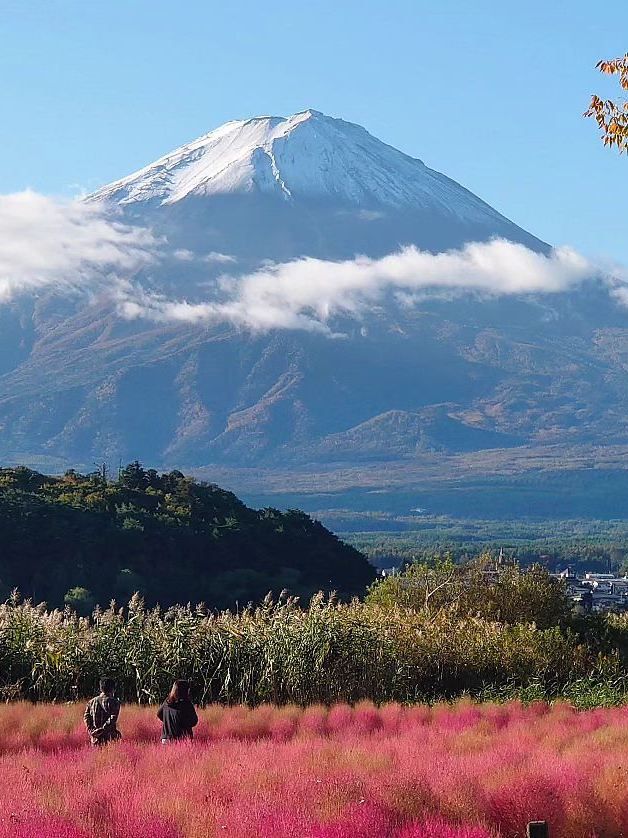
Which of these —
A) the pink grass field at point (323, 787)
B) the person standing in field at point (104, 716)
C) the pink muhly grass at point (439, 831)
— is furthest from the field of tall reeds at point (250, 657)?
the pink muhly grass at point (439, 831)

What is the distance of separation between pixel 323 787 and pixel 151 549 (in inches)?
1559

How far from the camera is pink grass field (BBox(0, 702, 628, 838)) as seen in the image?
1022 cm

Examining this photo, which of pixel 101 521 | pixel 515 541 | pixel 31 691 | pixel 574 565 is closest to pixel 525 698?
pixel 31 691

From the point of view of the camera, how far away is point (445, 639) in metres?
26.6

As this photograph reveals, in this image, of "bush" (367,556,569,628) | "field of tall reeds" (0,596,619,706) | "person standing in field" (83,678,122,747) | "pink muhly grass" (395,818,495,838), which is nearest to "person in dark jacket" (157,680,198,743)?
"person standing in field" (83,678,122,747)

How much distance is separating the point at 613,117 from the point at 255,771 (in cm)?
884

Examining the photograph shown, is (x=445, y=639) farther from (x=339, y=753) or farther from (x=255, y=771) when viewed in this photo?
(x=255, y=771)

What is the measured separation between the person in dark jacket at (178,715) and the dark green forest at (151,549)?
91.3ft

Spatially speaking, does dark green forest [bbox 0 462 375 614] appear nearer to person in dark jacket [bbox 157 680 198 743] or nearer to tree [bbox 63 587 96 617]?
tree [bbox 63 587 96 617]

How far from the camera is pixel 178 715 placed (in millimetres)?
16234

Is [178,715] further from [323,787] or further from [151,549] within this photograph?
[151,549]

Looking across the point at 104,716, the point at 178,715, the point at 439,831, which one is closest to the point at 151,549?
the point at 104,716

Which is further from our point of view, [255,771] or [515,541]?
[515,541]

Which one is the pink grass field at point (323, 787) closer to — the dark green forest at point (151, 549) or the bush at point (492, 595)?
the bush at point (492, 595)
